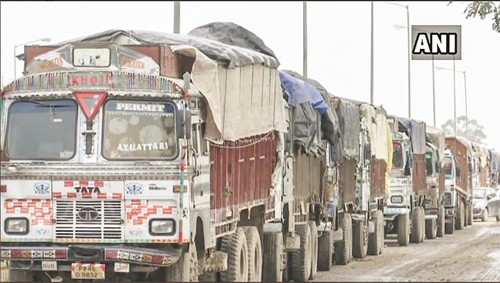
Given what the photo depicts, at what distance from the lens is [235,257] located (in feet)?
53.6

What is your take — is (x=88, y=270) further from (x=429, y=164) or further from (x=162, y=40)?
(x=429, y=164)

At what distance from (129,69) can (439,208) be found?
88.3ft

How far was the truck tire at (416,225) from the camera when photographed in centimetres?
3547

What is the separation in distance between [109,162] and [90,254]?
1.03 m

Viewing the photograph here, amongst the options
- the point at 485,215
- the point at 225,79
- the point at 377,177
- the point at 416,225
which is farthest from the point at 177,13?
the point at 485,215

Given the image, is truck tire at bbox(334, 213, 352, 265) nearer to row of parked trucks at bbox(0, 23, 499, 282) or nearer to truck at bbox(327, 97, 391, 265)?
truck at bbox(327, 97, 391, 265)

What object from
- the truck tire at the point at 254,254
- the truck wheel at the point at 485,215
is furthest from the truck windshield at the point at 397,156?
the truck wheel at the point at 485,215

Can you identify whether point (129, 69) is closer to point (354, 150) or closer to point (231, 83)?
point (231, 83)

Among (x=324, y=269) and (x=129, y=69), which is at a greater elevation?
(x=129, y=69)

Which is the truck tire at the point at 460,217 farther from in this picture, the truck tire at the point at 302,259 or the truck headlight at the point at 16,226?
the truck headlight at the point at 16,226

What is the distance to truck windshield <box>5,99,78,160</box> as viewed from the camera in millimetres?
14398

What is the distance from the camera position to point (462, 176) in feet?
150

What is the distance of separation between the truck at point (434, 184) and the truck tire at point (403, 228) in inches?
175

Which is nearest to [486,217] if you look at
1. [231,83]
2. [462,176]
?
[462,176]
